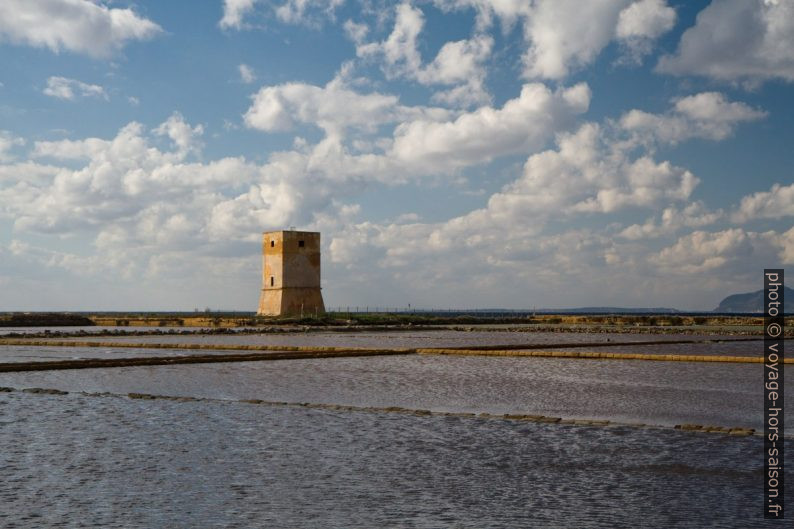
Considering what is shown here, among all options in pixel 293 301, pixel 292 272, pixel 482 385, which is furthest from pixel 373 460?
pixel 293 301

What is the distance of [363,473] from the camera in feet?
24.3

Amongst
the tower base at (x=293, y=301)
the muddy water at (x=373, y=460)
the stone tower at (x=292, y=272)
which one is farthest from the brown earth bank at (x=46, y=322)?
the muddy water at (x=373, y=460)

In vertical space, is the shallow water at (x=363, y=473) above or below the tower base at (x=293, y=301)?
below

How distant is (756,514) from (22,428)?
8154 mm

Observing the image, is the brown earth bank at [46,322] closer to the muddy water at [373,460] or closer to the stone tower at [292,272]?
the stone tower at [292,272]

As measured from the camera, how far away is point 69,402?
12391 millimetres

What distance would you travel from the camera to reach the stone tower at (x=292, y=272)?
51.8 meters

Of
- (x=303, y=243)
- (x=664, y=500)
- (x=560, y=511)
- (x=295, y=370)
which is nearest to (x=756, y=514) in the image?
(x=664, y=500)

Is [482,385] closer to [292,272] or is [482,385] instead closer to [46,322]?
[292,272]

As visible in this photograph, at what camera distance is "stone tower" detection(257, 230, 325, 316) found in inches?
2040

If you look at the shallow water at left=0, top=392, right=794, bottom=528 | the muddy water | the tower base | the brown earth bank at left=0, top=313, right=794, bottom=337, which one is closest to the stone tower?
the tower base

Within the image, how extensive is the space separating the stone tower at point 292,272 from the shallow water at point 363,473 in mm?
41042

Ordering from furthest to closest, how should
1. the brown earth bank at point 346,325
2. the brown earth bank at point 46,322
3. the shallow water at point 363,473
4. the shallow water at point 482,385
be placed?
the brown earth bank at point 46,322 → the brown earth bank at point 346,325 → the shallow water at point 482,385 → the shallow water at point 363,473

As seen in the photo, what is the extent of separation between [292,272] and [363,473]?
148 feet
